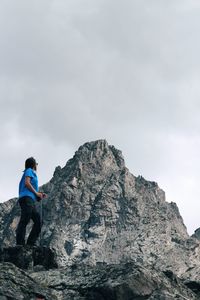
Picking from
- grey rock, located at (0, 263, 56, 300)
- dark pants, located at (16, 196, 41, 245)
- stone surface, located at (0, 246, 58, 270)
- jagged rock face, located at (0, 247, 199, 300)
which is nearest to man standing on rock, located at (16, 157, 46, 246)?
dark pants, located at (16, 196, 41, 245)

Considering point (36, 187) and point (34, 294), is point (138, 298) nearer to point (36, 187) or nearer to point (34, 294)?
point (34, 294)

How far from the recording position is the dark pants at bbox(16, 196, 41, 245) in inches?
810

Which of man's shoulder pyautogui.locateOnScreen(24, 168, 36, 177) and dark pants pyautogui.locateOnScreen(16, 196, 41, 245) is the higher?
man's shoulder pyautogui.locateOnScreen(24, 168, 36, 177)

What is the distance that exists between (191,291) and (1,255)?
6.02 meters

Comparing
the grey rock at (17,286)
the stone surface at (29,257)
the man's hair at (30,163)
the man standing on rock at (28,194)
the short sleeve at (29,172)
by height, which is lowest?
the grey rock at (17,286)

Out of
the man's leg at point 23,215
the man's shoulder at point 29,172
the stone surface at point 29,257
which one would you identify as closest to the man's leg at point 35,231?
the man's leg at point 23,215

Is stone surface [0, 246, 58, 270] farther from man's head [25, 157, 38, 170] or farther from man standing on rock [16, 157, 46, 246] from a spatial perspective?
man's head [25, 157, 38, 170]

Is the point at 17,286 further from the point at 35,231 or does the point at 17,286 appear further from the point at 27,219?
the point at 35,231

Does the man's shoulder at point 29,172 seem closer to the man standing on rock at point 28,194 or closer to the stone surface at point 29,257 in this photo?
the man standing on rock at point 28,194

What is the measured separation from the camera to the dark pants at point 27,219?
67.5 feet

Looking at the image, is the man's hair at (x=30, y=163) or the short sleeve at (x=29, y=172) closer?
the short sleeve at (x=29, y=172)

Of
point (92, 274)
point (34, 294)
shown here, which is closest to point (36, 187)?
point (92, 274)

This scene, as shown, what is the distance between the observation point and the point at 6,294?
1431 centimetres

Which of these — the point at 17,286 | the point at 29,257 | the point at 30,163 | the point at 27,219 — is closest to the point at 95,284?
the point at 17,286
